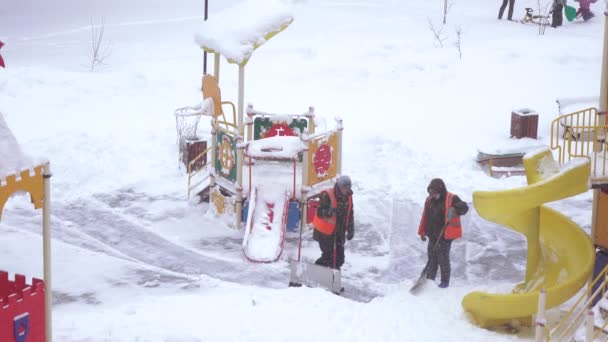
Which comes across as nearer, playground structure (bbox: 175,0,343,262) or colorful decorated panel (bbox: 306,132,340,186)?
playground structure (bbox: 175,0,343,262)

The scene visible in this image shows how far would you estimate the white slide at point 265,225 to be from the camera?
15.1 meters

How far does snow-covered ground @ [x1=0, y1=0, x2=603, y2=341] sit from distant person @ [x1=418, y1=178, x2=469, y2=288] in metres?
0.54

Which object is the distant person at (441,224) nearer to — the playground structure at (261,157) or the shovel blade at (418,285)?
the shovel blade at (418,285)

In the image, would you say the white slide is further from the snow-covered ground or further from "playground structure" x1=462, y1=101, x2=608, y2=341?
"playground structure" x1=462, y1=101, x2=608, y2=341

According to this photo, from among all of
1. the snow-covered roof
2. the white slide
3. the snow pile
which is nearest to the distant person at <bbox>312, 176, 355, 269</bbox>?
the white slide

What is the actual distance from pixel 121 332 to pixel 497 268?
6.37 metres

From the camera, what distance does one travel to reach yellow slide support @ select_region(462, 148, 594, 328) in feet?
37.4

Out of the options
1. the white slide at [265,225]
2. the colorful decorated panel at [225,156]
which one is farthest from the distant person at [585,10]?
the white slide at [265,225]

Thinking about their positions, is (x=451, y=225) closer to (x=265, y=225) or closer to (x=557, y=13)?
(x=265, y=225)

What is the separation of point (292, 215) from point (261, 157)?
3.76 ft

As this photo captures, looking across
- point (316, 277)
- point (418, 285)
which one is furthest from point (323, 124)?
point (418, 285)

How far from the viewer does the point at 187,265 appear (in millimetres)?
14953

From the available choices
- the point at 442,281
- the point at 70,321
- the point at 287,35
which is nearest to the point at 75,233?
the point at 70,321

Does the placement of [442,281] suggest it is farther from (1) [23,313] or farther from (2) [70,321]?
(1) [23,313]
